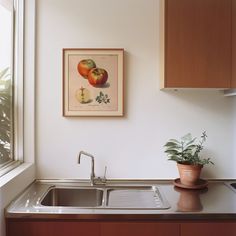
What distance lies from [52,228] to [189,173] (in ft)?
3.21

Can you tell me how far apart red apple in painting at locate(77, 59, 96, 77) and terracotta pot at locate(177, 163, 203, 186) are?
982 mm

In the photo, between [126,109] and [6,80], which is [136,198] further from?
[6,80]

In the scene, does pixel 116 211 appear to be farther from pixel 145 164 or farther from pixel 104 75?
pixel 104 75

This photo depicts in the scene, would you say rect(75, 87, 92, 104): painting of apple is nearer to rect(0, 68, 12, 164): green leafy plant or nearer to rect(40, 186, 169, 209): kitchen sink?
rect(0, 68, 12, 164): green leafy plant

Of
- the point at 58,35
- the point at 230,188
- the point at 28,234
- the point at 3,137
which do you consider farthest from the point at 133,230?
the point at 58,35

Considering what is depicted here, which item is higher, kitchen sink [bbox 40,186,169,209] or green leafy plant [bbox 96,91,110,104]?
green leafy plant [bbox 96,91,110,104]

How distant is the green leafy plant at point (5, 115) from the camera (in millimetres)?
1974

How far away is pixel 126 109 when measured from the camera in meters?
2.21

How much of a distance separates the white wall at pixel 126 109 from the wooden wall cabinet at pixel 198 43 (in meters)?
0.30

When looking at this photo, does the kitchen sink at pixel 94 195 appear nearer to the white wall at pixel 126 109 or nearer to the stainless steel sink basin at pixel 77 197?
the stainless steel sink basin at pixel 77 197

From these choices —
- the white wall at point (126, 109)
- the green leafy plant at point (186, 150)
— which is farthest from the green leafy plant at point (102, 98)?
the green leafy plant at point (186, 150)

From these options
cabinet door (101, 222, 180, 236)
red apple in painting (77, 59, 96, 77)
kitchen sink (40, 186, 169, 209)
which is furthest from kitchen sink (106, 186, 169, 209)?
red apple in painting (77, 59, 96, 77)

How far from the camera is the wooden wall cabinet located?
74.9 inches

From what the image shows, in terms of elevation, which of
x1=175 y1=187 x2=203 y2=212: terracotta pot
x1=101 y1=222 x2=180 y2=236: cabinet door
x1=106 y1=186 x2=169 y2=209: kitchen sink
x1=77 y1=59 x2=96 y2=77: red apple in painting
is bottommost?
x1=101 y1=222 x2=180 y2=236: cabinet door
